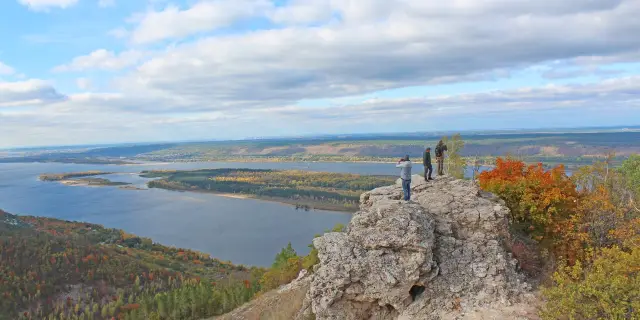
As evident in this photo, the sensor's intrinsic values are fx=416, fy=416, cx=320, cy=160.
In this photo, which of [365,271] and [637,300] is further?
[365,271]

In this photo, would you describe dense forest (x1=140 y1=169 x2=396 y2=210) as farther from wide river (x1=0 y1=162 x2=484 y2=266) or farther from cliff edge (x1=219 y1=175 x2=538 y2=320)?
cliff edge (x1=219 y1=175 x2=538 y2=320)

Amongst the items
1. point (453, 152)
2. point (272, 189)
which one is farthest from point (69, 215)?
point (453, 152)

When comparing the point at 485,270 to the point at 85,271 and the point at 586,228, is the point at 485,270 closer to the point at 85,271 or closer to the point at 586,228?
the point at 586,228

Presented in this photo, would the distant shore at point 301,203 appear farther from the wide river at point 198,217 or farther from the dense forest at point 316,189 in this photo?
the wide river at point 198,217

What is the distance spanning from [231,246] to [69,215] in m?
81.2

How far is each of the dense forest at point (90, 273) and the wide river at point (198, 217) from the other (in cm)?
885

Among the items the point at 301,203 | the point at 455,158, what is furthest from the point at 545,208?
the point at 301,203

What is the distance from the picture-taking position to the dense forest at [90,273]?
219 ft

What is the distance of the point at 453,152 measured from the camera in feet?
149

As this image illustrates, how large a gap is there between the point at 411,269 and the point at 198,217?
127 metres

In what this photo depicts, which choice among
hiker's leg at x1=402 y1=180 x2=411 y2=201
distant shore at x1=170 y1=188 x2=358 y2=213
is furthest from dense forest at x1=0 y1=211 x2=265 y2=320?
distant shore at x1=170 y1=188 x2=358 y2=213

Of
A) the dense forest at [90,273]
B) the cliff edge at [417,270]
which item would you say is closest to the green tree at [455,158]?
the dense forest at [90,273]

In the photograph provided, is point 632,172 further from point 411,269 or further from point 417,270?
point 411,269

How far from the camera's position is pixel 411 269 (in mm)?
15414
